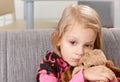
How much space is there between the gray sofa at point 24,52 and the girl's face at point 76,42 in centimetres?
23

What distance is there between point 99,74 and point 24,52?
0.44 meters

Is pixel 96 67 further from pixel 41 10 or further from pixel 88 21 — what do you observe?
pixel 41 10

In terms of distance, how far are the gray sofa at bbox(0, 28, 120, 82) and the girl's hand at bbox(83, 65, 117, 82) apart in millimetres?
345

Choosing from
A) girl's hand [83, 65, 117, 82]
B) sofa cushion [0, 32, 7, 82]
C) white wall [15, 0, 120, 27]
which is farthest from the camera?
white wall [15, 0, 120, 27]

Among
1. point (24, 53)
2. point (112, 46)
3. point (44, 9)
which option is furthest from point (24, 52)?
point (44, 9)

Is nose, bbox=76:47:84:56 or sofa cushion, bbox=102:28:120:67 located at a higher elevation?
nose, bbox=76:47:84:56

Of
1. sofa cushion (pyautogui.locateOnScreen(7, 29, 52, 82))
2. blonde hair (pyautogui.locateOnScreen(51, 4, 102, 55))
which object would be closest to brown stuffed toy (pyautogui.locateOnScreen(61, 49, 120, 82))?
blonde hair (pyautogui.locateOnScreen(51, 4, 102, 55))

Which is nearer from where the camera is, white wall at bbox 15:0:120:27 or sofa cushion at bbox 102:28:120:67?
sofa cushion at bbox 102:28:120:67

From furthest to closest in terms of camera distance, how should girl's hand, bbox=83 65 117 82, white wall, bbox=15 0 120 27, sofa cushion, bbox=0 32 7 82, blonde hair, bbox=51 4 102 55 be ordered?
white wall, bbox=15 0 120 27 → sofa cushion, bbox=0 32 7 82 → blonde hair, bbox=51 4 102 55 → girl's hand, bbox=83 65 117 82

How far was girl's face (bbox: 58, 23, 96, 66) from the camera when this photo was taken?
113 centimetres

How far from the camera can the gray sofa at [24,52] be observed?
1338 mm

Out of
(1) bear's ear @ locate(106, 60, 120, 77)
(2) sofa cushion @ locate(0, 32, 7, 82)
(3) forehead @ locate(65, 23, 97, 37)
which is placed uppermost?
(3) forehead @ locate(65, 23, 97, 37)

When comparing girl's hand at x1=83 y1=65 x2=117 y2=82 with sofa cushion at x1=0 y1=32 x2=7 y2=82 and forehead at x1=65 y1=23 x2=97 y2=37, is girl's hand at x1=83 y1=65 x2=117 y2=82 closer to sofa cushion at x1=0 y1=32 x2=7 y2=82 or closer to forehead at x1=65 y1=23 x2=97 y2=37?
forehead at x1=65 y1=23 x2=97 y2=37

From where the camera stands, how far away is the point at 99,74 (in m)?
1.05
